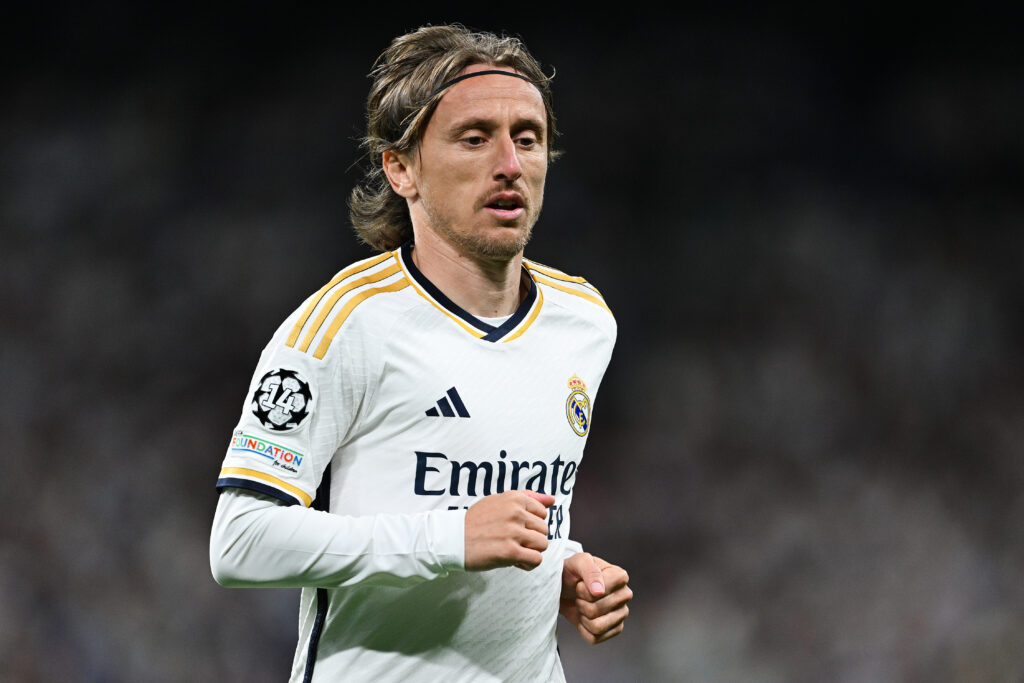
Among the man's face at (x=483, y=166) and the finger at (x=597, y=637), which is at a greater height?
the man's face at (x=483, y=166)

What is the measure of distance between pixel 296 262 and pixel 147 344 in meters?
0.57

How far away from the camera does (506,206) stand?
1505mm

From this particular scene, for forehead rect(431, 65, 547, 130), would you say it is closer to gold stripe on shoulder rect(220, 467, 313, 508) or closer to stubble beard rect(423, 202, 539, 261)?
stubble beard rect(423, 202, 539, 261)

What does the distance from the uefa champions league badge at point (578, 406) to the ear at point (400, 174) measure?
39cm

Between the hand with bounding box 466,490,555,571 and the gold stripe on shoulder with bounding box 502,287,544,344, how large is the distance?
1.06ft

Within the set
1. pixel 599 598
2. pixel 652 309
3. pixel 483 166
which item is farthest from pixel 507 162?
pixel 652 309

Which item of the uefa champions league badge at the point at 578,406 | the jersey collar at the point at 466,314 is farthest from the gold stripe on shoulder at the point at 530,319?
the uefa champions league badge at the point at 578,406

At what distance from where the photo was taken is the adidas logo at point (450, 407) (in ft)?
4.64

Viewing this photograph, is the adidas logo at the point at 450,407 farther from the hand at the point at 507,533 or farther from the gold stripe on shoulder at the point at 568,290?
the gold stripe on shoulder at the point at 568,290

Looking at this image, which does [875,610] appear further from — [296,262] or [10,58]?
[10,58]

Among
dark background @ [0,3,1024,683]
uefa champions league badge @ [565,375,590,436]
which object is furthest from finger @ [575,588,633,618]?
dark background @ [0,3,1024,683]

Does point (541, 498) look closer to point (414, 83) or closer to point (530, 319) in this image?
point (530, 319)

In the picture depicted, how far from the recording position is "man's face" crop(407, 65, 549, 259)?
148 cm

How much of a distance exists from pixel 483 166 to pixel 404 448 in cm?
43
